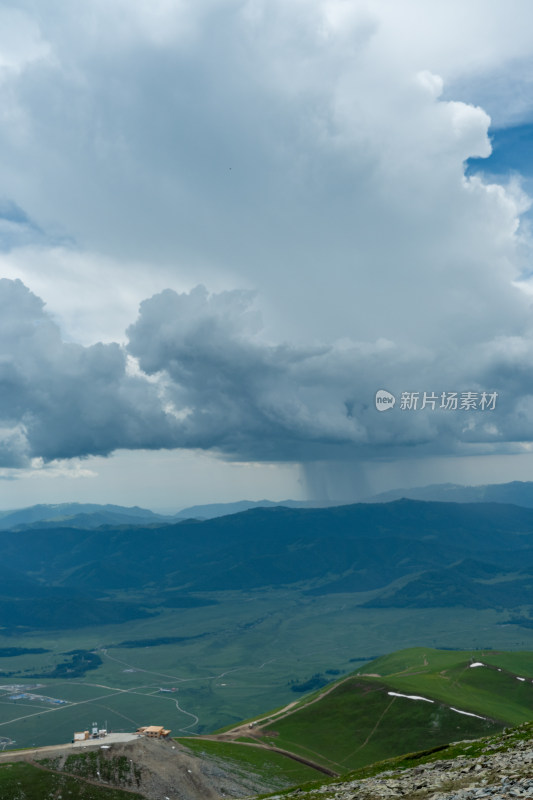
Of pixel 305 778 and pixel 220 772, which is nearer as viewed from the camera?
pixel 220 772

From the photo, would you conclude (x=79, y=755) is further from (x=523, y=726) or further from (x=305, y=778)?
(x=523, y=726)

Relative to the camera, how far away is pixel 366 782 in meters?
64.1

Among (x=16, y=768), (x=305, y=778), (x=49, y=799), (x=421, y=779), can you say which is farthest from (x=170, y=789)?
(x=421, y=779)

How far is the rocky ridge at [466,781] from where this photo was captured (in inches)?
1596

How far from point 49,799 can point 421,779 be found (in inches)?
4306

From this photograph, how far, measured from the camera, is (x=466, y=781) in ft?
157

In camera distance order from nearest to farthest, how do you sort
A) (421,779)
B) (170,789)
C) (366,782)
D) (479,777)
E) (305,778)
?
(479,777), (421,779), (366,782), (170,789), (305,778)

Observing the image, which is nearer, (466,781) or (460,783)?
(460,783)

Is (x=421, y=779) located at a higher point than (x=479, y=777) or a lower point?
lower

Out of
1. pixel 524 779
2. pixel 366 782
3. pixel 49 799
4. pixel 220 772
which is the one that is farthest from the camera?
pixel 220 772

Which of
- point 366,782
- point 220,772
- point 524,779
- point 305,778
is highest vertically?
point 524,779

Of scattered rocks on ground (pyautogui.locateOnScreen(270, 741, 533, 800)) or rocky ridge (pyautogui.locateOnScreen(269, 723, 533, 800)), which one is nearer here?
scattered rocks on ground (pyautogui.locateOnScreen(270, 741, 533, 800))

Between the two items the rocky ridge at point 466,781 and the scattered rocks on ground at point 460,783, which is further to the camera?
the rocky ridge at point 466,781

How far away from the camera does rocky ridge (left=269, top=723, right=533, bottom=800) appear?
→ 40.5m
